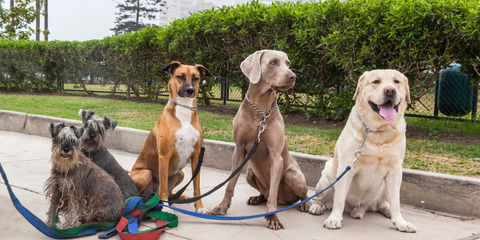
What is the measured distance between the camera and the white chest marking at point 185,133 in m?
3.59

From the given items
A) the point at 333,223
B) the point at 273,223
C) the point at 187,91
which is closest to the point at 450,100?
the point at 333,223

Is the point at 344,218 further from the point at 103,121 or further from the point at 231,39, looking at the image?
the point at 231,39

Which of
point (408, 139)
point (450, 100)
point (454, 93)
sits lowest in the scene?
point (408, 139)

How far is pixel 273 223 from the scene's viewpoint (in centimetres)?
332

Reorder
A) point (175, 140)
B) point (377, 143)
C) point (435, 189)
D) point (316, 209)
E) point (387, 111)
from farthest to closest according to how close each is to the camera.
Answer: point (435, 189) → point (316, 209) → point (175, 140) → point (377, 143) → point (387, 111)

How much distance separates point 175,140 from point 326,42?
4348 mm

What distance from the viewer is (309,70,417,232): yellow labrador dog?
3164 millimetres

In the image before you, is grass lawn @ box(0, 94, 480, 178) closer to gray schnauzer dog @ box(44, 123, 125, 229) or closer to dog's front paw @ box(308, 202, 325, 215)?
dog's front paw @ box(308, 202, 325, 215)

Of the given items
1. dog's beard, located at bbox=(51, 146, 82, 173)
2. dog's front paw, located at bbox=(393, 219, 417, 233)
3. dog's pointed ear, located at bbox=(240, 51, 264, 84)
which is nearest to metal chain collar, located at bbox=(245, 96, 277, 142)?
dog's pointed ear, located at bbox=(240, 51, 264, 84)

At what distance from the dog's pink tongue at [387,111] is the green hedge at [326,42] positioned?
11.3 ft

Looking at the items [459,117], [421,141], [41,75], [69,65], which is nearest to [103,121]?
[421,141]

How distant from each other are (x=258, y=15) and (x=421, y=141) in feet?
13.9

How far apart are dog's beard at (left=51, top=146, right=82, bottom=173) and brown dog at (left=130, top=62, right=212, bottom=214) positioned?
0.91 metres

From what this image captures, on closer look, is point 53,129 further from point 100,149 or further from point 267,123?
point 267,123
